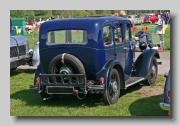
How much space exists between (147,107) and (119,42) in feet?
5.43

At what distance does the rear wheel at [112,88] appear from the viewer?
698cm

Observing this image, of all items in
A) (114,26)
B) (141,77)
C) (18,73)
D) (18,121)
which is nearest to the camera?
(18,121)

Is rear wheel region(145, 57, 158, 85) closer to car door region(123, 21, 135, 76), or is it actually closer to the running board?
the running board

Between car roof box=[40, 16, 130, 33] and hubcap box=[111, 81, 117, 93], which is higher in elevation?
car roof box=[40, 16, 130, 33]

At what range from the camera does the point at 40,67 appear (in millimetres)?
7637

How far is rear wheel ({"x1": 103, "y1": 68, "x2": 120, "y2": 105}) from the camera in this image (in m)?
6.98

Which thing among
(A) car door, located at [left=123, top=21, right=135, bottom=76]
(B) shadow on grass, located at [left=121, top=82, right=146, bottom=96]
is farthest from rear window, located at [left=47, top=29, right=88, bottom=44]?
(B) shadow on grass, located at [left=121, top=82, right=146, bottom=96]

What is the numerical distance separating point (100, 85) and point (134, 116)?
0.90 m

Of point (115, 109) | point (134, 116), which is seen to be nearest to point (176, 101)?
point (134, 116)

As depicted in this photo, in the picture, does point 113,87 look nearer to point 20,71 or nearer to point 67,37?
point 67,37

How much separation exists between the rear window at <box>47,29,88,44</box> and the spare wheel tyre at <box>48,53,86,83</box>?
1.26 ft

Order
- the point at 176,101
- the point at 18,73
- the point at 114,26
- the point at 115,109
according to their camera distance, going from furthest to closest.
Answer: the point at 18,73
the point at 114,26
the point at 115,109
the point at 176,101

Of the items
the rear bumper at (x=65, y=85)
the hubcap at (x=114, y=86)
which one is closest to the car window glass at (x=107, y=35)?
the hubcap at (x=114, y=86)

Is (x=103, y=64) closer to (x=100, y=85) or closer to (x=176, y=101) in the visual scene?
(x=100, y=85)
